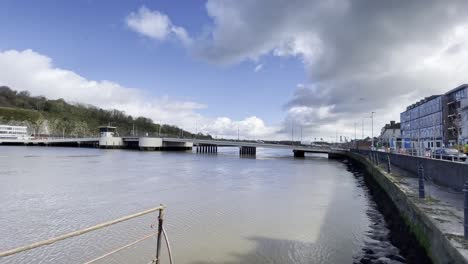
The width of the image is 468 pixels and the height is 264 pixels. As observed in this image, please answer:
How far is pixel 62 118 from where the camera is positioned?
162 metres

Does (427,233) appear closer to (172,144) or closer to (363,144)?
(363,144)

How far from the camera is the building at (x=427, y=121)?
69312 mm

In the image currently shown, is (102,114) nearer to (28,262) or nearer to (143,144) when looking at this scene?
(143,144)

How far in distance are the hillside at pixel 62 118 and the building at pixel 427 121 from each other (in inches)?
3472

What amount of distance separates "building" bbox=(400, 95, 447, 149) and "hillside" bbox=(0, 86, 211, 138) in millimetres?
88188

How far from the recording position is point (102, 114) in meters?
178

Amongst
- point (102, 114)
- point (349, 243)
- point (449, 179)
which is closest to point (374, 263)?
point (349, 243)

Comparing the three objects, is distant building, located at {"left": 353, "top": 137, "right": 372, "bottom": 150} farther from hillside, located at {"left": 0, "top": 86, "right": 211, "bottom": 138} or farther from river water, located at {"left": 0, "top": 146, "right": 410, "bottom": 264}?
hillside, located at {"left": 0, "top": 86, "right": 211, "bottom": 138}

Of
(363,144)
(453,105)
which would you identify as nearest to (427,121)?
(453,105)

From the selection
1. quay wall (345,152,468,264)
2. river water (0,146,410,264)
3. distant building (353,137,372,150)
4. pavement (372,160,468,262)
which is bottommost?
river water (0,146,410,264)

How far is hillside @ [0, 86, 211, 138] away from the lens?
149 metres

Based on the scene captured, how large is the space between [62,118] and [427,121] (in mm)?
165050

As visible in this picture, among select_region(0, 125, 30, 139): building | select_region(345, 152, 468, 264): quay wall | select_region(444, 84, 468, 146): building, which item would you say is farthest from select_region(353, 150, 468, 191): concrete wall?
select_region(0, 125, 30, 139): building

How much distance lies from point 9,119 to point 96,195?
163 metres
